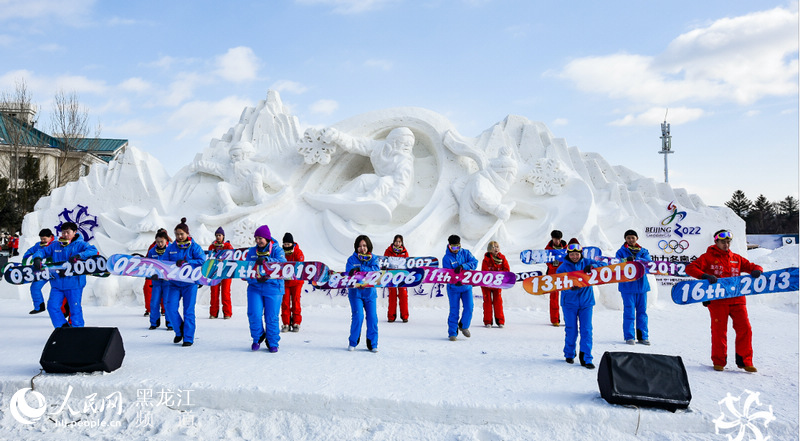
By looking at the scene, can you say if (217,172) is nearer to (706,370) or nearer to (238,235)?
(238,235)

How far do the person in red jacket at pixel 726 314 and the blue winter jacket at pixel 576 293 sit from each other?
0.82m

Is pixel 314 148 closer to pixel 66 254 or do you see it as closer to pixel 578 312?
pixel 66 254

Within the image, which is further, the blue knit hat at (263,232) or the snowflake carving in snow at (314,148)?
the snowflake carving in snow at (314,148)

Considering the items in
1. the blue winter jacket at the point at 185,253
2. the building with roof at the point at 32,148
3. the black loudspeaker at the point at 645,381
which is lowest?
A: the black loudspeaker at the point at 645,381

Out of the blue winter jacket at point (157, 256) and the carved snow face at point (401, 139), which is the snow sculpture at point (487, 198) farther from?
the blue winter jacket at point (157, 256)

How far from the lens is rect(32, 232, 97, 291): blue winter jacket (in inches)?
185

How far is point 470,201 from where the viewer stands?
8.27 metres

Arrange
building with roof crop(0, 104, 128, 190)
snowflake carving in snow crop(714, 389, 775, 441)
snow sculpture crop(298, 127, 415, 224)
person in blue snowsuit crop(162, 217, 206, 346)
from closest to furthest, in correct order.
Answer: snowflake carving in snow crop(714, 389, 775, 441) → person in blue snowsuit crop(162, 217, 206, 346) → snow sculpture crop(298, 127, 415, 224) → building with roof crop(0, 104, 128, 190)

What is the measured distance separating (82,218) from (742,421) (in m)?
9.82

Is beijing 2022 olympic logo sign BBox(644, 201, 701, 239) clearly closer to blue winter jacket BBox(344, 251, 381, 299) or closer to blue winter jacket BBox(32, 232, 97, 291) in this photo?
blue winter jacket BBox(344, 251, 381, 299)

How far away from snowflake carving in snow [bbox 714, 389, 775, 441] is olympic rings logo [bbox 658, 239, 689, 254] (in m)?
6.45

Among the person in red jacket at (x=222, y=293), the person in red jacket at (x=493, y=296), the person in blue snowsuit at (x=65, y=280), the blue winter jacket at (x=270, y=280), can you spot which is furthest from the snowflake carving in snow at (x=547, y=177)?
the person in blue snowsuit at (x=65, y=280)

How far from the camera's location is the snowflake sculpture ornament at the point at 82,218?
28.7 ft

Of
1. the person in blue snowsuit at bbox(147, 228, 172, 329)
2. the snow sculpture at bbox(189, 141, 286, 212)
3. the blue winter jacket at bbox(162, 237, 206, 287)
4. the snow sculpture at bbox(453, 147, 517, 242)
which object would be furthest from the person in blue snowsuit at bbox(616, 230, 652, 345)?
the snow sculpture at bbox(189, 141, 286, 212)
